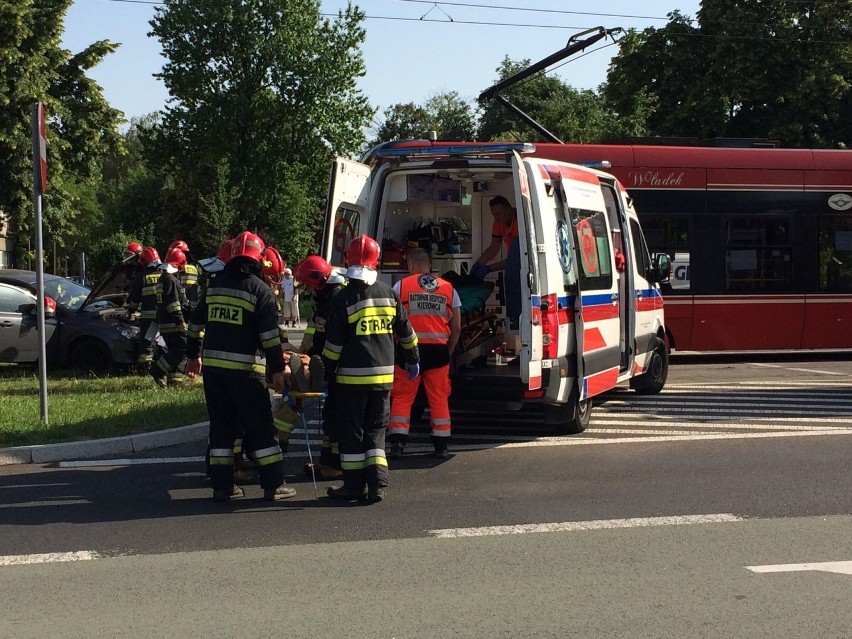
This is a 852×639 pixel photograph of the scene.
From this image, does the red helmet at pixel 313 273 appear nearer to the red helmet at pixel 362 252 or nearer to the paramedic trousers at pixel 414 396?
the red helmet at pixel 362 252

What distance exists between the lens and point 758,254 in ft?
54.5

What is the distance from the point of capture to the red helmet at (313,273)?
26.4ft

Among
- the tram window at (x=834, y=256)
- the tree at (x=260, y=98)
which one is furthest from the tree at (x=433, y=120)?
the tram window at (x=834, y=256)

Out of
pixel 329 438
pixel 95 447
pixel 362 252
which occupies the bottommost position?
pixel 95 447

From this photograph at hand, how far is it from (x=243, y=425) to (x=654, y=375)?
22.0ft

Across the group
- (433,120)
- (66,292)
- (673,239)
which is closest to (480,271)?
(673,239)

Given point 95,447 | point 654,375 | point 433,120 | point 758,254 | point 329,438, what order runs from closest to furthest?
point 329,438 → point 95,447 → point 654,375 → point 758,254 → point 433,120

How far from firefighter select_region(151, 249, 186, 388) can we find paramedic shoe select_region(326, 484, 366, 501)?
19.9ft

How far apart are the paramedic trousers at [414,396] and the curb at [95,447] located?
2231 mm

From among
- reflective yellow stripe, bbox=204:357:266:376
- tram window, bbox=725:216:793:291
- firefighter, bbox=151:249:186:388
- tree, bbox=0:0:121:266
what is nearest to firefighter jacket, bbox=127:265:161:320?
firefighter, bbox=151:249:186:388

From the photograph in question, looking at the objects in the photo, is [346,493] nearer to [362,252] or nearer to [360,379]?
[360,379]

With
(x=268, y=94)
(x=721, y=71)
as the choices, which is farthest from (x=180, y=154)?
(x=721, y=71)

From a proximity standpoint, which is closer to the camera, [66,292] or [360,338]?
[360,338]

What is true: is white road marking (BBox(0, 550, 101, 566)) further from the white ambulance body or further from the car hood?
the car hood
